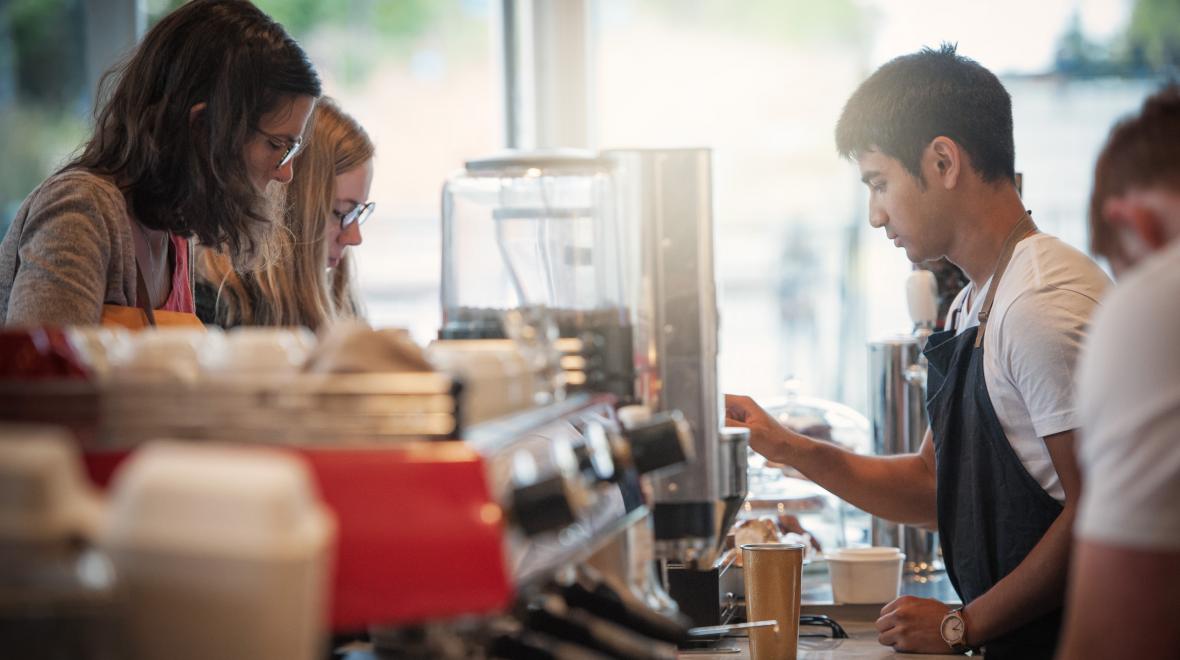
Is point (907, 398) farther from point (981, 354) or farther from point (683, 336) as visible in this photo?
point (683, 336)

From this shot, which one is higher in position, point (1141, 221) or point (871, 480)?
point (1141, 221)

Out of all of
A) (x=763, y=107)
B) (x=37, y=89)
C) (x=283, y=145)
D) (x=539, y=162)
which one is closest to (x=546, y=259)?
(x=539, y=162)

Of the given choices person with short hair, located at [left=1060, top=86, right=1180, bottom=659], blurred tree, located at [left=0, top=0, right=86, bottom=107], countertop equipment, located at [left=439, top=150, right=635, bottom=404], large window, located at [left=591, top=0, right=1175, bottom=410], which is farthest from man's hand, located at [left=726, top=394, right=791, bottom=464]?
blurred tree, located at [left=0, top=0, right=86, bottom=107]

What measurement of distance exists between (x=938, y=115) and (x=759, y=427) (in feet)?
2.05

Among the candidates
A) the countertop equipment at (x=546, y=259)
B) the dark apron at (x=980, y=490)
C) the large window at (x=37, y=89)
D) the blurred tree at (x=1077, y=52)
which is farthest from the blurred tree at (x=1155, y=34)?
the countertop equipment at (x=546, y=259)

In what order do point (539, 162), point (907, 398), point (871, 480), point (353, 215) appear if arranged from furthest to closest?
point (353, 215) < point (907, 398) < point (871, 480) < point (539, 162)

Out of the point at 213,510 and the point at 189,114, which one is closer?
the point at 213,510

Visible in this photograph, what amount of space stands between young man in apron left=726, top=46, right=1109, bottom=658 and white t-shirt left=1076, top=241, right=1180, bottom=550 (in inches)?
31.4

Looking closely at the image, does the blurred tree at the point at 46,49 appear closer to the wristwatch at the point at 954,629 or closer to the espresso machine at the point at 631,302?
the espresso machine at the point at 631,302

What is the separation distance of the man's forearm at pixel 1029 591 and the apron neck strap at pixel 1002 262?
34 centimetres

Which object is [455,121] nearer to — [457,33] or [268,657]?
[457,33]

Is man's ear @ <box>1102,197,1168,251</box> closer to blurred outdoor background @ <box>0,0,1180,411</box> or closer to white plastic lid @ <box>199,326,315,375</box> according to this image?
white plastic lid @ <box>199,326,315,375</box>

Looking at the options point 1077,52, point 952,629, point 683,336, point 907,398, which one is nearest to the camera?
point 683,336

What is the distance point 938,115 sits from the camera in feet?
7.40
